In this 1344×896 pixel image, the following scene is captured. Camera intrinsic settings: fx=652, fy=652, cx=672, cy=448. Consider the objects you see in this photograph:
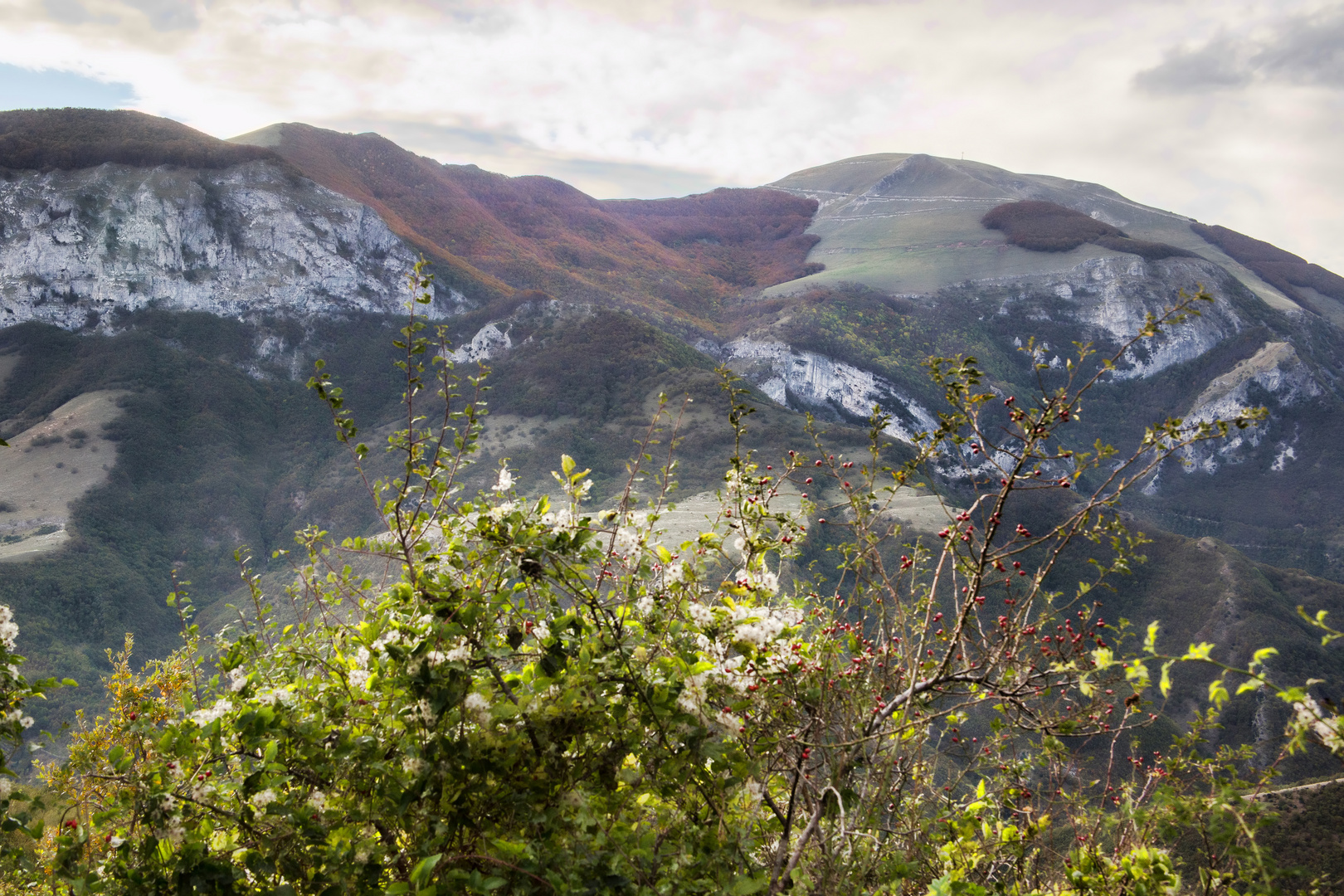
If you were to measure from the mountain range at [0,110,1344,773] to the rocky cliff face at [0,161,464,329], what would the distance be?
0.31m

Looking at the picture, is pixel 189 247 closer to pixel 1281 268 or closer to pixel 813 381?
pixel 813 381

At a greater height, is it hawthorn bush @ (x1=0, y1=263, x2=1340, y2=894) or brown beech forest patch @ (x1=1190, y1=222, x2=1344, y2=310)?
brown beech forest patch @ (x1=1190, y1=222, x2=1344, y2=310)

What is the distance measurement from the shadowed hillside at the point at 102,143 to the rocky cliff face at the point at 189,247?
1.66 meters

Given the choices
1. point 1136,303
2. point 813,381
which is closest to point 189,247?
point 813,381

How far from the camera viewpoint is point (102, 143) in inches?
3051

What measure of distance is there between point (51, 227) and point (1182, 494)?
431 ft

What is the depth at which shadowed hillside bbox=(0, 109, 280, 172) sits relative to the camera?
246 feet

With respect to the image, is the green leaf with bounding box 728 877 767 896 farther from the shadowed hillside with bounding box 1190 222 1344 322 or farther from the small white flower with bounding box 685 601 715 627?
the shadowed hillside with bounding box 1190 222 1344 322

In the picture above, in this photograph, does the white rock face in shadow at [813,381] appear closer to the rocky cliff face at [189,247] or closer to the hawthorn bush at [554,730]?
the rocky cliff face at [189,247]

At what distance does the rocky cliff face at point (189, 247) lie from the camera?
7125 cm

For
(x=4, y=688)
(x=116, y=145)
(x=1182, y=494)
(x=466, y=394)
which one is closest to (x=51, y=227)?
(x=116, y=145)

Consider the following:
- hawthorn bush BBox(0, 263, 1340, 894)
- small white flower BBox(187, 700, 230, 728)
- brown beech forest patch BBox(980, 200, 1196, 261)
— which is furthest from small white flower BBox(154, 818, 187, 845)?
brown beech forest patch BBox(980, 200, 1196, 261)

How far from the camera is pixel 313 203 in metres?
82.6

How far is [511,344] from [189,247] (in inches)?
1612
